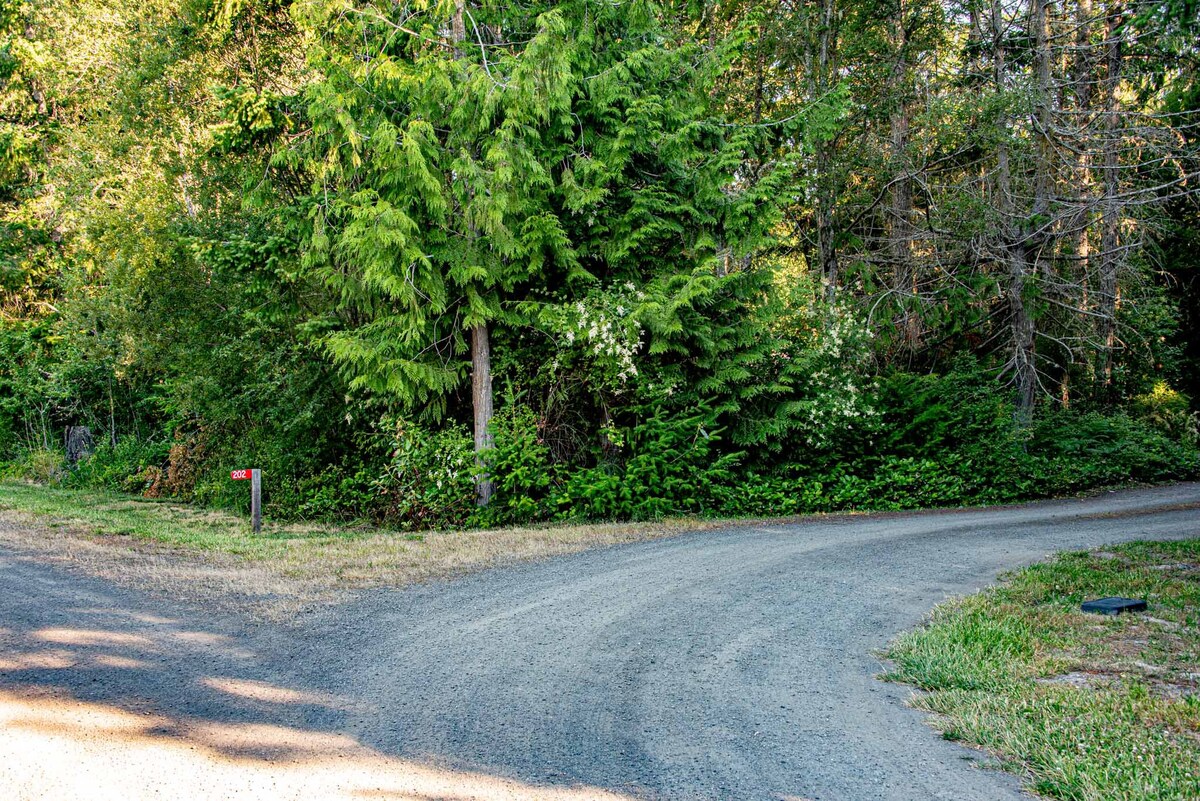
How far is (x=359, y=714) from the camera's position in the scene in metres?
4.35

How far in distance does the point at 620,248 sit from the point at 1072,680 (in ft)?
30.3

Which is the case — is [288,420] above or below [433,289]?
below

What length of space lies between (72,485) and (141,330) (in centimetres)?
665

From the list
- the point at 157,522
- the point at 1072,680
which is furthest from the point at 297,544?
the point at 1072,680

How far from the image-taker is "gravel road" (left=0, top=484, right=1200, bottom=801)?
3766mm

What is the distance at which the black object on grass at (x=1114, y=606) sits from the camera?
6.36 m

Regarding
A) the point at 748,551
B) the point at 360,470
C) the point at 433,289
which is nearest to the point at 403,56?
the point at 433,289

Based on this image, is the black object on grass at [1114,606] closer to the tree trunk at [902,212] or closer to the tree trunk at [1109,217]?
the tree trunk at [902,212]

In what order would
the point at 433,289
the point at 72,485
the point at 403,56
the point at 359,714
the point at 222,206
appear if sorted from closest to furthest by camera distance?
the point at 359,714, the point at 433,289, the point at 403,56, the point at 222,206, the point at 72,485

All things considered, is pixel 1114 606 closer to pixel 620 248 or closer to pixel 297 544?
pixel 620 248

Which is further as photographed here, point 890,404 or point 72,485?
point 72,485

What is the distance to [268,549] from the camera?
31.4 feet

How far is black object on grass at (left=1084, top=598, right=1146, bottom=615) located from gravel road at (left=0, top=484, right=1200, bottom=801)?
48.8 inches

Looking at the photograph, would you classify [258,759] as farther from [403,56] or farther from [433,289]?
[403,56]
